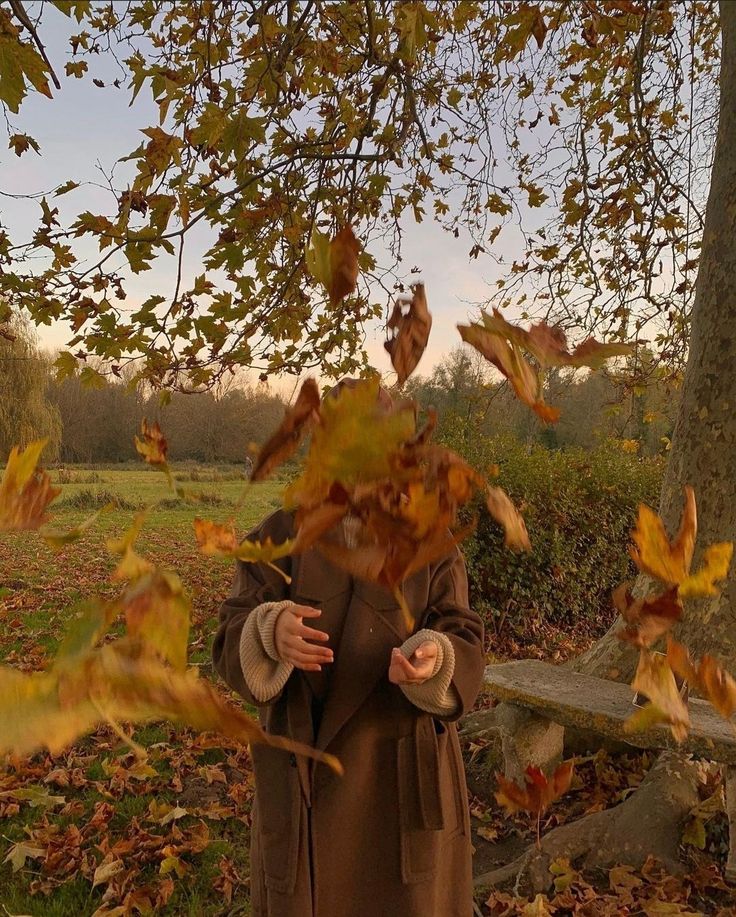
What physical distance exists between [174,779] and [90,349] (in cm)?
239

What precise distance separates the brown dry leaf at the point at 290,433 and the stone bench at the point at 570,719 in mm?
2620

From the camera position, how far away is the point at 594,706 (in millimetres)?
2953

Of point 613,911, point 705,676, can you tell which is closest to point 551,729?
point 613,911

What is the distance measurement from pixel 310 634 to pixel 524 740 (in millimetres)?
2393

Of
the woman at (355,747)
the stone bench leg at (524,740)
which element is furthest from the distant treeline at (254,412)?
the stone bench leg at (524,740)

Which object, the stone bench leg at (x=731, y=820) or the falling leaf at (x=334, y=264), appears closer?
the falling leaf at (x=334, y=264)

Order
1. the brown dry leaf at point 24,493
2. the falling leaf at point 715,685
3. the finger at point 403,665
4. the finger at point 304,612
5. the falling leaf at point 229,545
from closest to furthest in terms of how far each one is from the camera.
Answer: the falling leaf at point 229,545
the brown dry leaf at point 24,493
the falling leaf at point 715,685
the finger at point 304,612
the finger at point 403,665

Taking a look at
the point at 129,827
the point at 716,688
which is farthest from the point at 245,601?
the point at 129,827

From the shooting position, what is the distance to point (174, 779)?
3639mm

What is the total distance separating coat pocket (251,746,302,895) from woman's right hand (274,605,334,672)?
1.37 ft

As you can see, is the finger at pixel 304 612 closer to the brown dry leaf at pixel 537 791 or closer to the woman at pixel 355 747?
the woman at pixel 355 747

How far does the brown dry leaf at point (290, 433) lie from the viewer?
1.91ft

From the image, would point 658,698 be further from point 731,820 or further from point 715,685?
point 731,820

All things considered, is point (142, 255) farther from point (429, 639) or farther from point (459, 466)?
point (459, 466)
